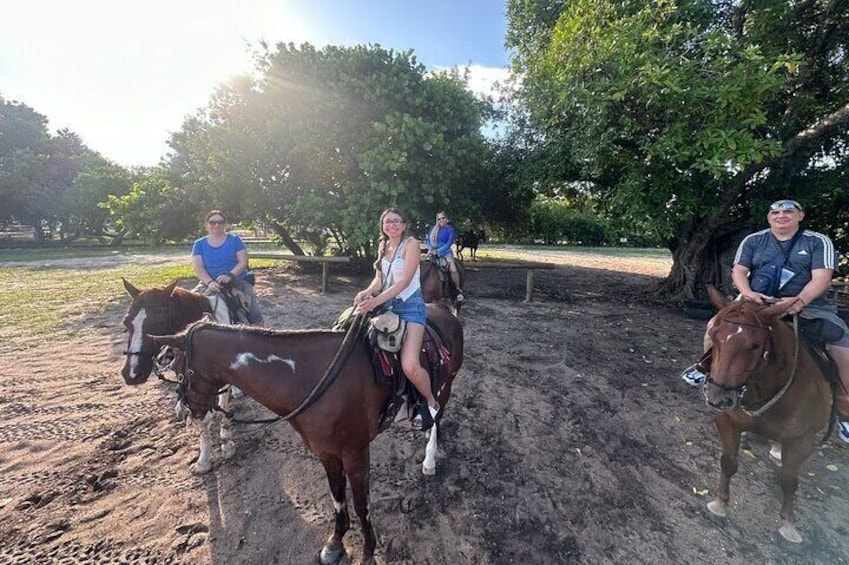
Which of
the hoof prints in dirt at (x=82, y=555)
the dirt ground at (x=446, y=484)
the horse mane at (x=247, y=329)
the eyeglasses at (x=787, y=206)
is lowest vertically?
the hoof prints in dirt at (x=82, y=555)

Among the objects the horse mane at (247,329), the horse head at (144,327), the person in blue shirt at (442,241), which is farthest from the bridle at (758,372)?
the person in blue shirt at (442,241)

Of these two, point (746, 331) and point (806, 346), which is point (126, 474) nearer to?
point (746, 331)

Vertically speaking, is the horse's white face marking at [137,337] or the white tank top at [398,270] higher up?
the white tank top at [398,270]

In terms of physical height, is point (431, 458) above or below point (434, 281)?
below

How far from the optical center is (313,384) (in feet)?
7.40

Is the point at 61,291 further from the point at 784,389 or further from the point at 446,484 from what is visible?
the point at 784,389

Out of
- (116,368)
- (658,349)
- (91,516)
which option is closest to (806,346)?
(658,349)

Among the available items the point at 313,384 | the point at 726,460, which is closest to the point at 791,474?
the point at 726,460

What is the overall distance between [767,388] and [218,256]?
5233 millimetres

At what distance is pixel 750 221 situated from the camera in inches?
356

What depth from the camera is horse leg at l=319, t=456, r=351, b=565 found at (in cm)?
241

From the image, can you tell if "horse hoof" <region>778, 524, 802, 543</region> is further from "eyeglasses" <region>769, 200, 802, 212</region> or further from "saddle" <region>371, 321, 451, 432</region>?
"saddle" <region>371, 321, 451, 432</region>

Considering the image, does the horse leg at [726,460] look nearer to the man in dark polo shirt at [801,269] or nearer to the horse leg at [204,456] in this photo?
the man in dark polo shirt at [801,269]

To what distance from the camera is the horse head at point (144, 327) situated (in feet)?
8.82
